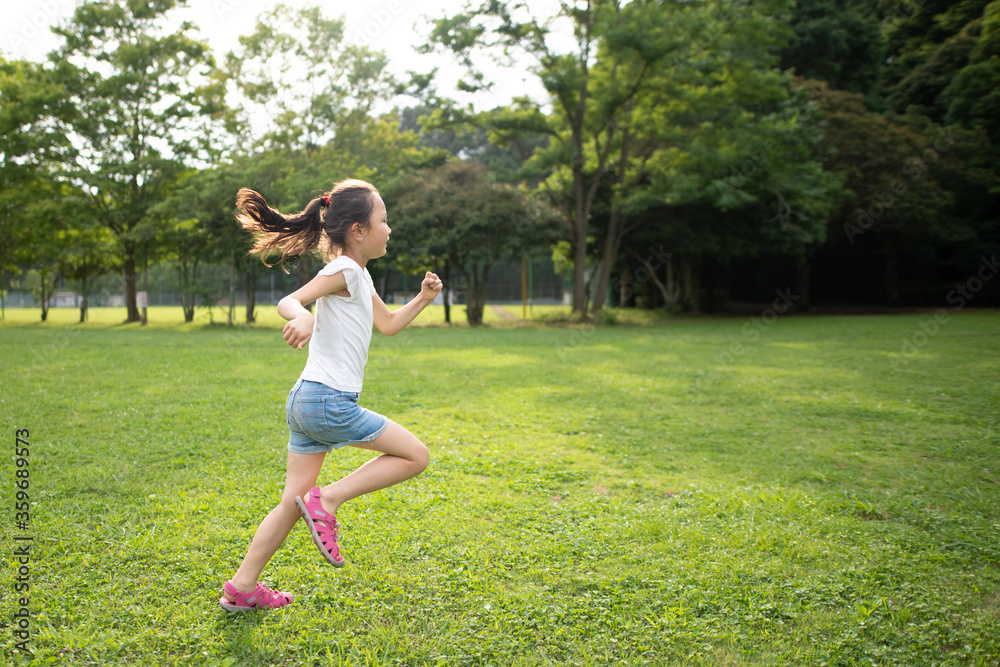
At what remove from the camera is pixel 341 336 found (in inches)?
107

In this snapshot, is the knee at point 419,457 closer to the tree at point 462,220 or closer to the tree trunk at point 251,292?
the tree at point 462,220

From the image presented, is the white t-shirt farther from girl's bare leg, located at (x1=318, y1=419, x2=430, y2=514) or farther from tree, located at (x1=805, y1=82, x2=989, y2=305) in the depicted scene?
tree, located at (x1=805, y1=82, x2=989, y2=305)

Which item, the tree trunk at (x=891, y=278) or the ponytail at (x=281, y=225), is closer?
the ponytail at (x=281, y=225)

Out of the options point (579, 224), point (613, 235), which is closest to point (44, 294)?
point (579, 224)

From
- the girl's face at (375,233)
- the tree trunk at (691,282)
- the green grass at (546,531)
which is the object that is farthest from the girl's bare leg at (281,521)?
the tree trunk at (691,282)

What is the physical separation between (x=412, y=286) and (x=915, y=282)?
2557 centimetres

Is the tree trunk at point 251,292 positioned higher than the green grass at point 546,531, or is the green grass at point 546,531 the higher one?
the tree trunk at point 251,292

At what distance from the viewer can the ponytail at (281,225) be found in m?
2.95

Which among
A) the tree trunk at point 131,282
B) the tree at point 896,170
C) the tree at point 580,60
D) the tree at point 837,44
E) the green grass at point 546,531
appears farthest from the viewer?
the tree at point 837,44

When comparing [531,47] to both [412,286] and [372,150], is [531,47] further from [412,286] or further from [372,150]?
[412,286]

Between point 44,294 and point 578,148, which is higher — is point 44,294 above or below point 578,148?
below

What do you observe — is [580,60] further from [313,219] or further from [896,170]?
[313,219]

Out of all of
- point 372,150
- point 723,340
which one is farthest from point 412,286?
point 723,340

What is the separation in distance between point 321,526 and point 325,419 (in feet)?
1.46
